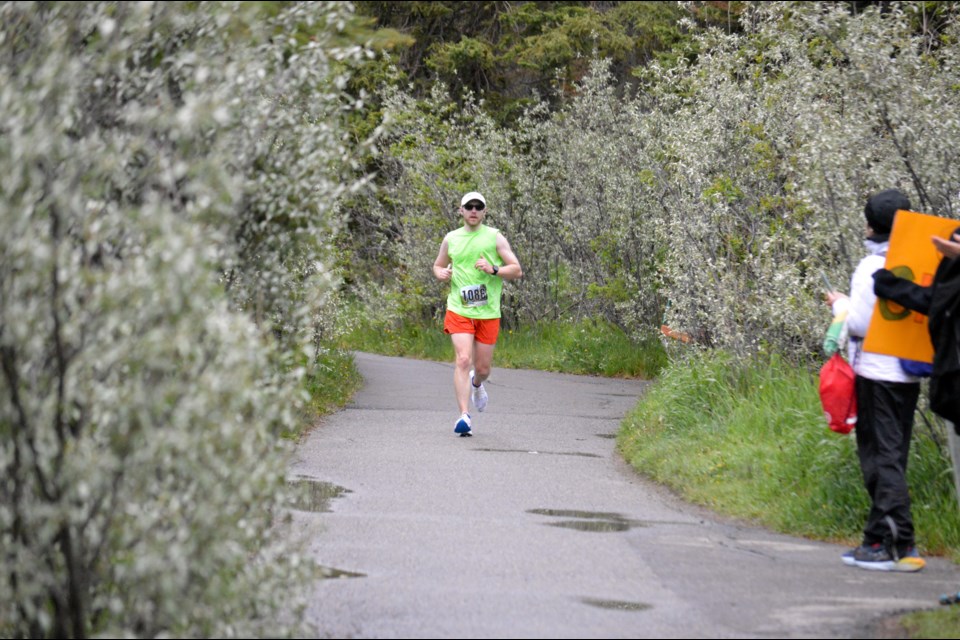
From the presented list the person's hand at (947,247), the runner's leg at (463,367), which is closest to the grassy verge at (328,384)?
the runner's leg at (463,367)

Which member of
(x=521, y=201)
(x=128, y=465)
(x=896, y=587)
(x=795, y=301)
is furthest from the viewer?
(x=521, y=201)

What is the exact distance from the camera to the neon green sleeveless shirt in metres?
12.3

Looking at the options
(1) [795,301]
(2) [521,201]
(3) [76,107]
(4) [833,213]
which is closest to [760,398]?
(1) [795,301]

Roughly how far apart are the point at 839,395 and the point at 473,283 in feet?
18.3

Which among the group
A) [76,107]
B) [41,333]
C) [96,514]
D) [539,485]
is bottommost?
[539,485]

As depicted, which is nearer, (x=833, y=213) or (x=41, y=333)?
(x=41, y=333)

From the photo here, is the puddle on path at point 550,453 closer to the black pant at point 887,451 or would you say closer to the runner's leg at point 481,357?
the runner's leg at point 481,357

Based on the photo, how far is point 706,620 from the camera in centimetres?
596

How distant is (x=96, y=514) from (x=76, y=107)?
1.61 m

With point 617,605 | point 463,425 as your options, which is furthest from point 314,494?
point 617,605

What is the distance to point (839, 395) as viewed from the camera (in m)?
7.17

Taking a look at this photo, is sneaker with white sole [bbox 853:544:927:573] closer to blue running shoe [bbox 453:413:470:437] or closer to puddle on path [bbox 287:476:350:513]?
puddle on path [bbox 287:476:350:513]

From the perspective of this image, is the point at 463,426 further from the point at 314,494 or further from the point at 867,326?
the point at 867,326

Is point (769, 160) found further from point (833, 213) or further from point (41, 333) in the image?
point (41, 333)
